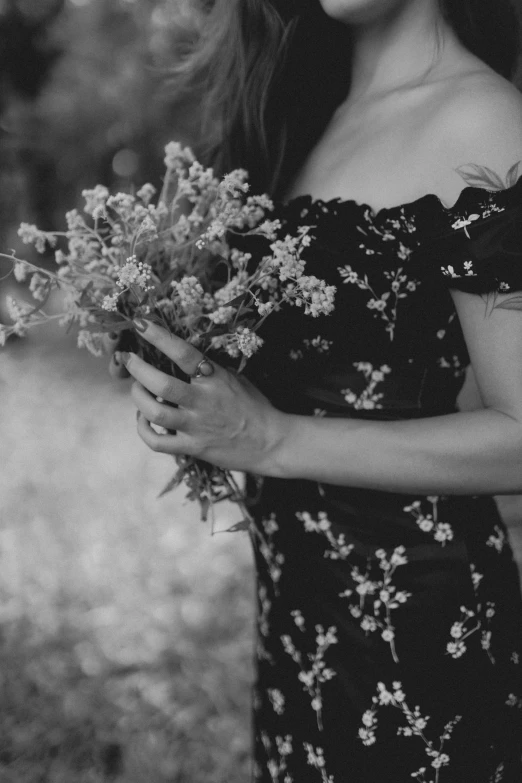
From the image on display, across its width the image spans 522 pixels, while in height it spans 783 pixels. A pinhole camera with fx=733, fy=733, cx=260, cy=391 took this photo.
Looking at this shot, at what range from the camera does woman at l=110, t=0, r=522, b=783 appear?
1160 mm

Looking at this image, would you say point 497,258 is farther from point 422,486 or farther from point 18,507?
point 18,507

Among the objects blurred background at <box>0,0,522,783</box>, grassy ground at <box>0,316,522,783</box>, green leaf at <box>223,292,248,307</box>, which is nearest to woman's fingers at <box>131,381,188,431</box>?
green leaf at <box>223,292,248,307</box>

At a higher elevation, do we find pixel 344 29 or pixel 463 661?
pixel 344 29

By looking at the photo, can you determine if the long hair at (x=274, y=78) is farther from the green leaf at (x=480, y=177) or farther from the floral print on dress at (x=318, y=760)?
the floral print on dress at (x=318, y=760)

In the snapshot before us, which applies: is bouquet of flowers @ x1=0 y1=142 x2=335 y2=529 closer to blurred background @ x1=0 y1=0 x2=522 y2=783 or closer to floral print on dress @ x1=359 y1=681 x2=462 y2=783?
floral print on dress @ x1=359 y1=681 x2=462 y2=783

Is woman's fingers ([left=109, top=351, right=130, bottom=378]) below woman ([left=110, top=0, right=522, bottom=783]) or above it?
above

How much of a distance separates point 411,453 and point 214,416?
336mm

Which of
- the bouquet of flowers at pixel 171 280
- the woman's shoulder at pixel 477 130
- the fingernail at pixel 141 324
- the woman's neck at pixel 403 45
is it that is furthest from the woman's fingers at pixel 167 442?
the woman's neck at pixel 403 45

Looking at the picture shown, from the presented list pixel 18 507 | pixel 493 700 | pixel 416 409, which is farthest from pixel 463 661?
pixel 18 507

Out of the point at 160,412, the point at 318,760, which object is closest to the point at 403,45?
the point at 160,412

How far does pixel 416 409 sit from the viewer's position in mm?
1364

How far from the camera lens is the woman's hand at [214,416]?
124 cm

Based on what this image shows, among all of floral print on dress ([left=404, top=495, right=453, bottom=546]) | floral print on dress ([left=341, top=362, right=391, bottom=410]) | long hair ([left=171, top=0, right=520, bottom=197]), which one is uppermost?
long hair ([left=171, top=0, right=520, bottom=197])

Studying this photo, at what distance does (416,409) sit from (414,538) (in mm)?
239
